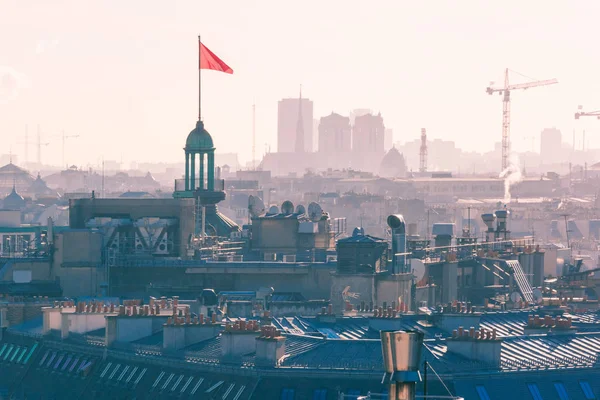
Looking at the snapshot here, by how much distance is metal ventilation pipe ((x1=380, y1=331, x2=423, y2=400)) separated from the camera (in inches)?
1476

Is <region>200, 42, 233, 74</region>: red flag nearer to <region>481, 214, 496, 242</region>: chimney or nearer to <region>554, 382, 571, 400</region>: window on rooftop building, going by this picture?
<region>481, 214, 496, 242</region>: chimney

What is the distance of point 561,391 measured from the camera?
6331cm

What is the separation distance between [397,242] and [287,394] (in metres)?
29.1

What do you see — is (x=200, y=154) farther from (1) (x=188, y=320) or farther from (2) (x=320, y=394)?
(2) (x=320, y=394)

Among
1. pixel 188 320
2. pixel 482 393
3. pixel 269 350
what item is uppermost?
pixel 188 320

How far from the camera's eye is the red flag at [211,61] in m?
116

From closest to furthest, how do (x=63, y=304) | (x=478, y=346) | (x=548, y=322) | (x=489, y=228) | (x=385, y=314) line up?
(x=478, y=346) < (x=385, y=314) < (x=548, y=322) < (x=63, y=304) < (x=489, y=228)

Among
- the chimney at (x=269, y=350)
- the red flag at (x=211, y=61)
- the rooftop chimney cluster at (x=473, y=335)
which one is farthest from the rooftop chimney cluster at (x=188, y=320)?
the red flag at (x=211, y=61)

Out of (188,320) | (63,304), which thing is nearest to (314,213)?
(63,304)

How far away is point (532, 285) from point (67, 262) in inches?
962

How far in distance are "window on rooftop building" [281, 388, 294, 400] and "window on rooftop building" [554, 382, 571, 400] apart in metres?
7.02

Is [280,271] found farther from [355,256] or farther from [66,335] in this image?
[66,335]

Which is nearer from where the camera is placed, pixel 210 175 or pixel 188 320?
pixel 188 320

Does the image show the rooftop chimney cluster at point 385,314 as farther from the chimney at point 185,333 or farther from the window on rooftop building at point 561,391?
the window on rooftop building at point 561,391
